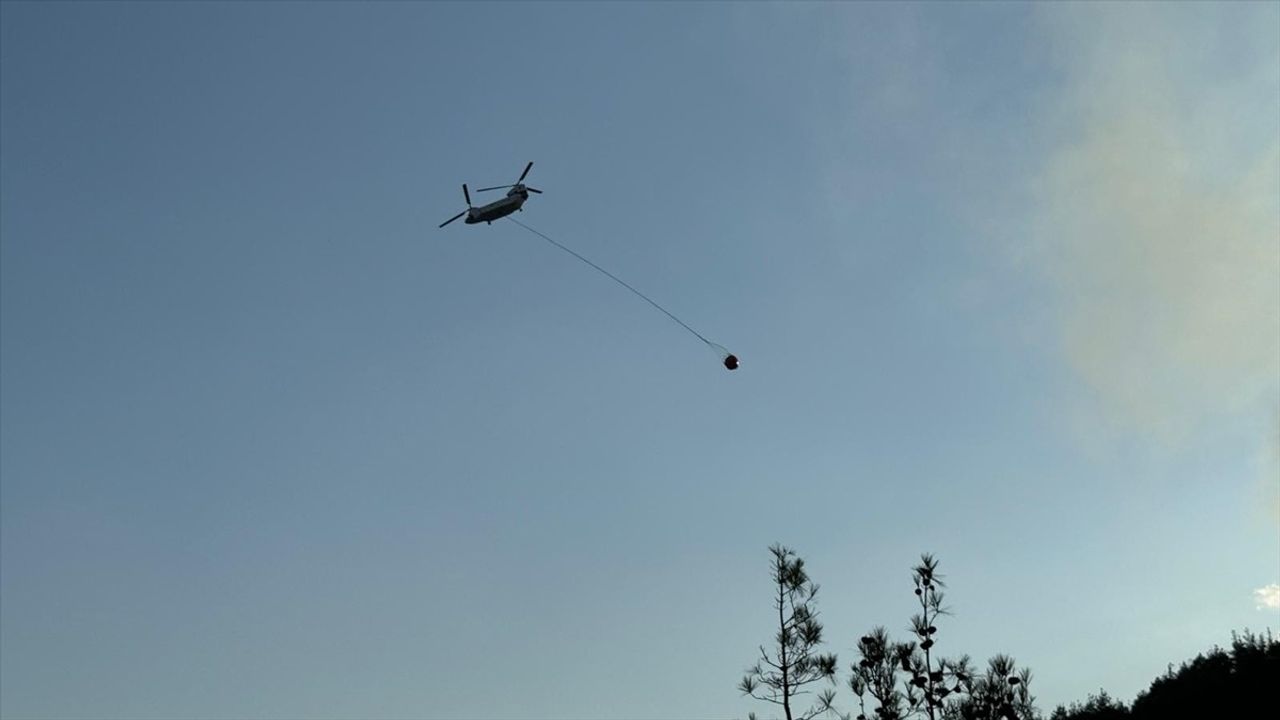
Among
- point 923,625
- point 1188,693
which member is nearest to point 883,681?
point 923,625

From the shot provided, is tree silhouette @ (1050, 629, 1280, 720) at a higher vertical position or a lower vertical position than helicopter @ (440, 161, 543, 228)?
lower

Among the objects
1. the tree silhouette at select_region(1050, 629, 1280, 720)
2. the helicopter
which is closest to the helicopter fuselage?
the helicopter

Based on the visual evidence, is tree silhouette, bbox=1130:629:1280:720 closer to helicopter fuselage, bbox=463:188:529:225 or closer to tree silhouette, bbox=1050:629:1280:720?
tree silhouette, bbox=1050:629:1280:720

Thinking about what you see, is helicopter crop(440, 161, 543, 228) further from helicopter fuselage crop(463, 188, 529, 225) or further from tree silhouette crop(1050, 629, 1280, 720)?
tree silhouette crop(1050, 629, 1280, 720)

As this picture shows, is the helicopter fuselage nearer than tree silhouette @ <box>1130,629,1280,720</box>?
No

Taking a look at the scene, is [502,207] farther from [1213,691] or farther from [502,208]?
[1213,691]

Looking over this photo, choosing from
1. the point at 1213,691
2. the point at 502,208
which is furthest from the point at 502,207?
the point at 1213,691

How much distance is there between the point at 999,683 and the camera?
22.1m

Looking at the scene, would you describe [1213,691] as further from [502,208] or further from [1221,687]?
[502,208]

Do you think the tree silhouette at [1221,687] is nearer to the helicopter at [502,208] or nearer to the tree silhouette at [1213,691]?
the tree silhouette at [1213,691]

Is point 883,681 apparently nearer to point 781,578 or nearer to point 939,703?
point 939,703

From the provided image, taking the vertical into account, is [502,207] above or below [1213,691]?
above

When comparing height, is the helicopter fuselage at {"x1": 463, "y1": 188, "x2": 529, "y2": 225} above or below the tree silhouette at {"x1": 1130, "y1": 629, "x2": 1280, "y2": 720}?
above

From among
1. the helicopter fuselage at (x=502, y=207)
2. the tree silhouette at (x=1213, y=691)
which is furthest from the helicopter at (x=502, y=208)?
the tree silhouette at (x=1213, y=691)
